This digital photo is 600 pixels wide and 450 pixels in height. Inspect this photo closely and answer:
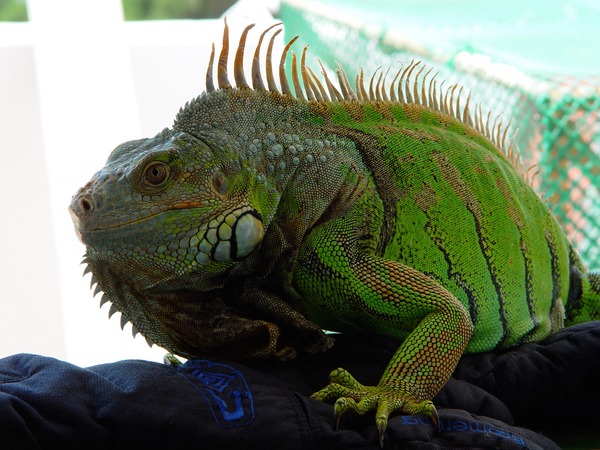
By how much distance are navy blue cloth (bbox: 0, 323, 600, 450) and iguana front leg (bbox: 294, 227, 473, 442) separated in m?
0.10

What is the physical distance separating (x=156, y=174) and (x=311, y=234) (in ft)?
1.49

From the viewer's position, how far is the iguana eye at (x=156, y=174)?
67.4 inches

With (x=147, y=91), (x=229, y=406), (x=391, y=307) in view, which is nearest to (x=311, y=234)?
(x=391, y=307)

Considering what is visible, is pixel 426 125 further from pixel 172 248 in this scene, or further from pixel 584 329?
pixel 172 248

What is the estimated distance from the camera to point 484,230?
2.25 meters

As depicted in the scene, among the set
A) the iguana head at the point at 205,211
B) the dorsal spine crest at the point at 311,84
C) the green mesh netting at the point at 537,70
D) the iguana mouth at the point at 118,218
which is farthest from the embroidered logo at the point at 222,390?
the green mesh netting at the point at 537,70

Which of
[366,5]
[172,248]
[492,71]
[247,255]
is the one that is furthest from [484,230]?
[366,5]

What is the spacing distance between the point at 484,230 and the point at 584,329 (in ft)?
1.45

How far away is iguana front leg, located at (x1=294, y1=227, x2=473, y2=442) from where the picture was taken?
68.9 inches

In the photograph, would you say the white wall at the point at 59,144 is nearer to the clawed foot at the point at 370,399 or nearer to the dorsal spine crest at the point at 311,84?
the dorsal spine crest at the point at 311,84

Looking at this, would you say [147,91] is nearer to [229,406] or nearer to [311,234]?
[311,234]

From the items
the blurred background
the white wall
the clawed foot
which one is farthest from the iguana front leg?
the white wall

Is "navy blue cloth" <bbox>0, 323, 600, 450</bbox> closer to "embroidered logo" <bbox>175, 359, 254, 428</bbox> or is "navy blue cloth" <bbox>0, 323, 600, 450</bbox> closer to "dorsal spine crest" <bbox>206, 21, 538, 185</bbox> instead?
"embroidered logo" <bbox>175, 359, 254, 428</bbox>

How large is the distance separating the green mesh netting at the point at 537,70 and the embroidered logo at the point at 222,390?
258 centimetres
